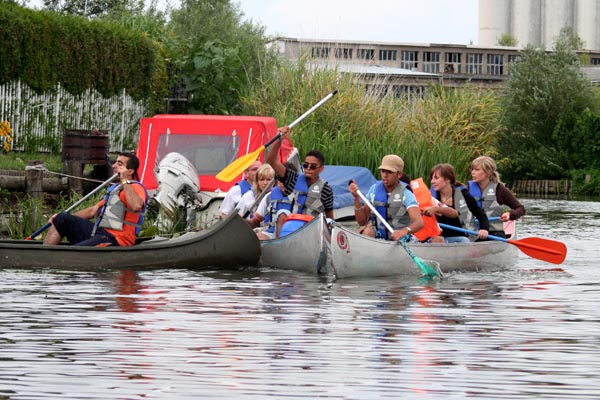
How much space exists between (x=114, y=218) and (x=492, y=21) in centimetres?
9325

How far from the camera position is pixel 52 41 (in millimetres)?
23797

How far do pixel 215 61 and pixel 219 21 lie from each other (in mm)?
24806

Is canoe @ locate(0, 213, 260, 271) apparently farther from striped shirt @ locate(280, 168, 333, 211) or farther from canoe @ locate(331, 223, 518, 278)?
canoe @ locate(331, 223, 518, 278)

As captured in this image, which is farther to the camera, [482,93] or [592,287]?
[482,93]

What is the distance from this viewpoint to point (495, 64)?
8650 cm

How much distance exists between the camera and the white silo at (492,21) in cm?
10419

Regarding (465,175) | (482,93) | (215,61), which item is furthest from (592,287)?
(482,93)

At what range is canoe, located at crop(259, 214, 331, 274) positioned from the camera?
1405 centimetres

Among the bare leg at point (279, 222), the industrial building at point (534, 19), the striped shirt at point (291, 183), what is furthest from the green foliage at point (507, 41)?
the striped shirt at point (291, 183)

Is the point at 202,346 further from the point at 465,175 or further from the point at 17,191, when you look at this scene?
the point at 465,175

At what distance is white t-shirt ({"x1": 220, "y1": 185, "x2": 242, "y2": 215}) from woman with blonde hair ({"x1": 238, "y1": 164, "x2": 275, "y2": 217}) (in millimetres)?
218

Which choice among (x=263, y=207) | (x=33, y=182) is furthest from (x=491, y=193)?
(x=33, y=182)

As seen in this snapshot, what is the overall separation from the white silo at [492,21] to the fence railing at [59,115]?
261 ft

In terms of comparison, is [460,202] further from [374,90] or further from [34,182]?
[374,90]
